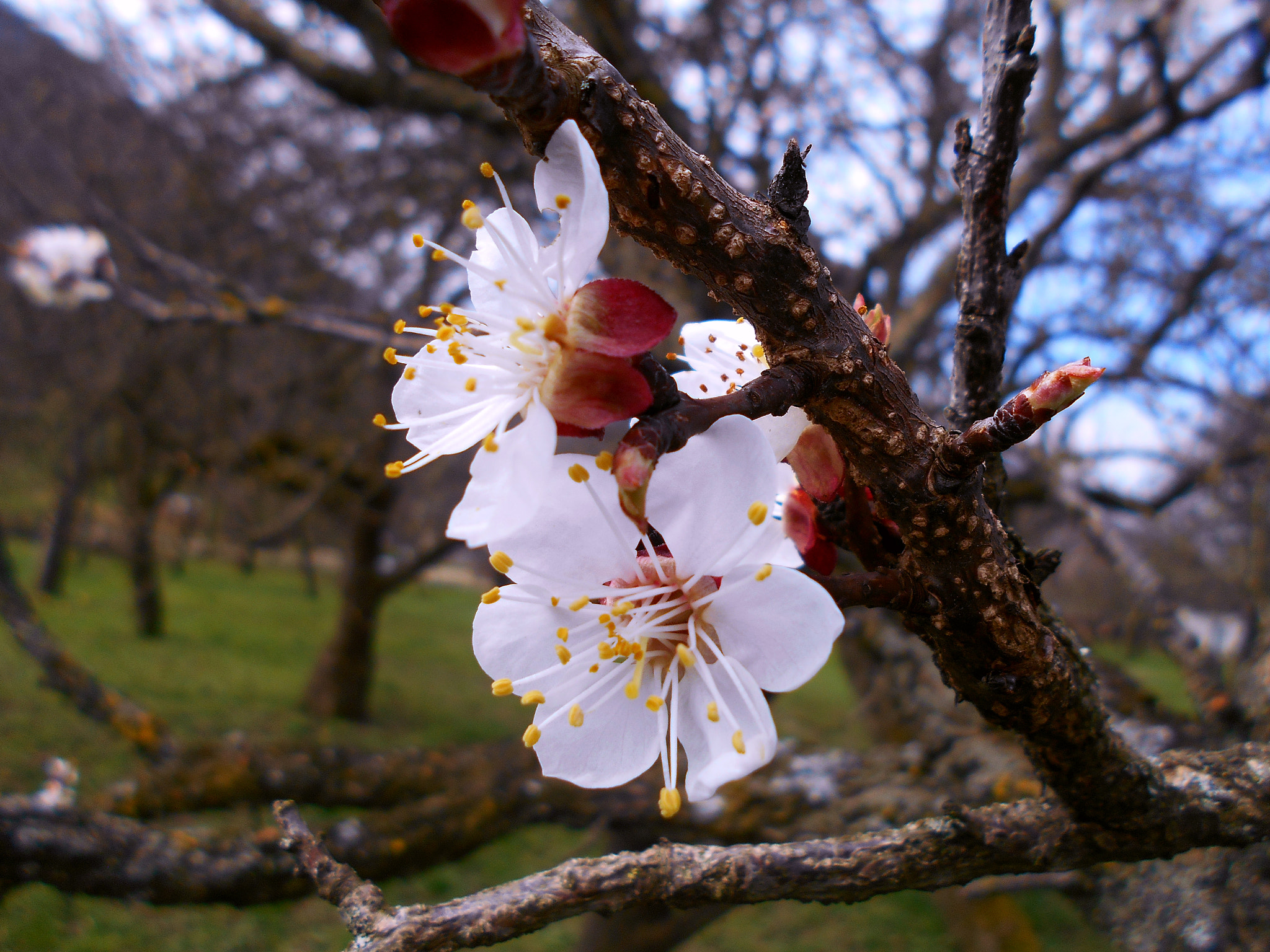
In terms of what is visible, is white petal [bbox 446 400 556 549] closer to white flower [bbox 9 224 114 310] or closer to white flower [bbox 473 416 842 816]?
white flower [bbox 473 416 842 816]

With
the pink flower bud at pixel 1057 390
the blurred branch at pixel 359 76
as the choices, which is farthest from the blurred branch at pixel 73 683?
the pink flower bud at pixel 1057 390

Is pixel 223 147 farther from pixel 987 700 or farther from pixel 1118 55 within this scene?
pixel 987 700

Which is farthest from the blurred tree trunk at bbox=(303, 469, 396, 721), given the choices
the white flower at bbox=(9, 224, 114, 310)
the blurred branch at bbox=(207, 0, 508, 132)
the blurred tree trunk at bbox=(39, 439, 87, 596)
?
the blurred tree trunk at bbox=(39, 439, 87, 596)

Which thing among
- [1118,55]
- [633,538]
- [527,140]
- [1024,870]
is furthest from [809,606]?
[1118,55]

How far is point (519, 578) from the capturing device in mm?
686

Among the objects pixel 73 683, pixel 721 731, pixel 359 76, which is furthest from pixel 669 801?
pixel 359 76

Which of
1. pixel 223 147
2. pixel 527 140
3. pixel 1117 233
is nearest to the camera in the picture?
pixel 527 140

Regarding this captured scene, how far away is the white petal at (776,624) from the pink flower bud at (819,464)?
13 centimetres

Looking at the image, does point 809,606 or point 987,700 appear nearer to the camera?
point 809,606

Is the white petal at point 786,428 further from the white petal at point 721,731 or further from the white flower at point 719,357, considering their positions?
the white petal at point 721,731

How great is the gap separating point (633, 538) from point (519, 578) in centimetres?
11

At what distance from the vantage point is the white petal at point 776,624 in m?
0.61

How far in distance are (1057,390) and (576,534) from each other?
407 millimetres

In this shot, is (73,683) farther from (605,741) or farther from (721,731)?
(721,731)
